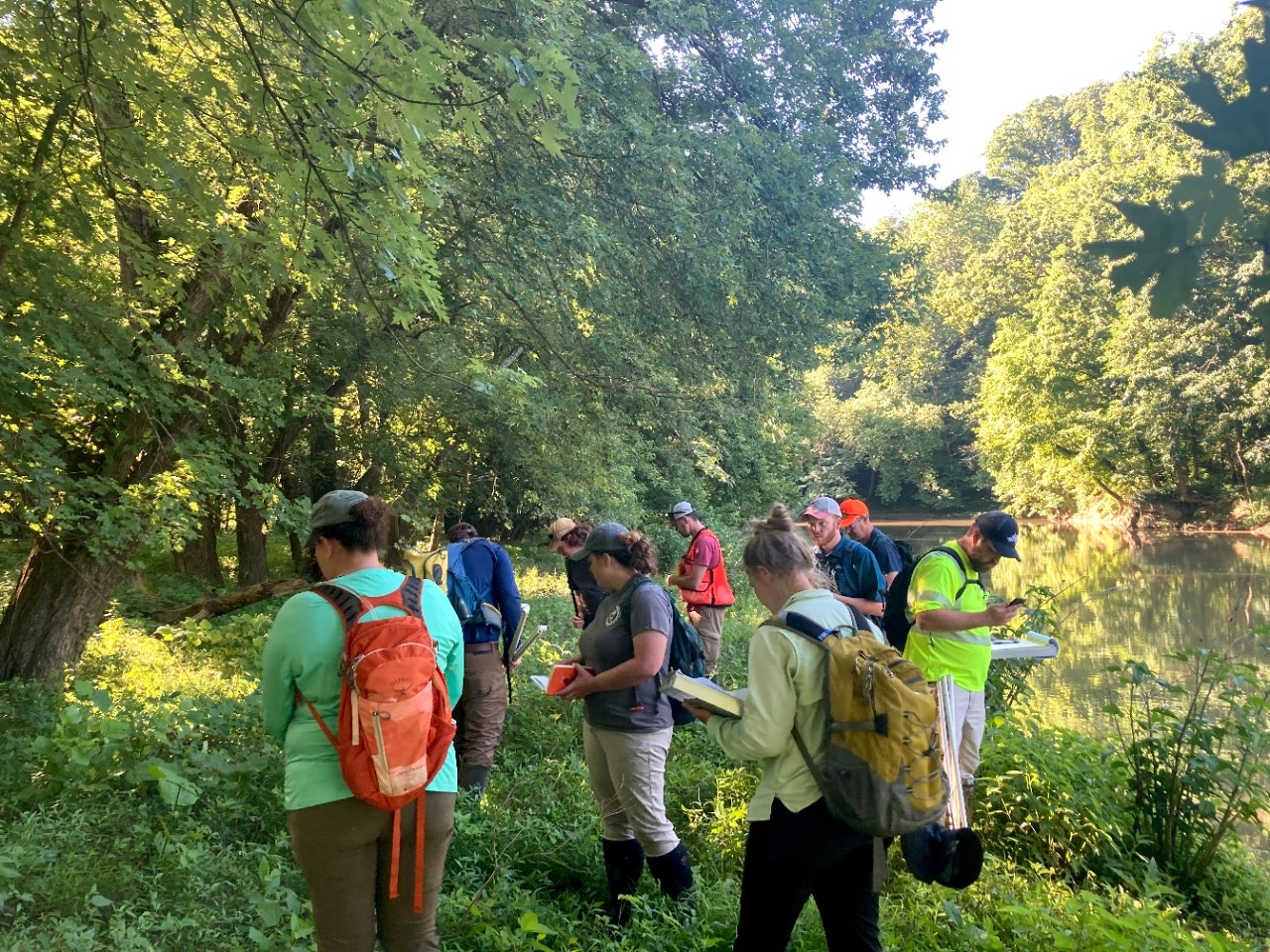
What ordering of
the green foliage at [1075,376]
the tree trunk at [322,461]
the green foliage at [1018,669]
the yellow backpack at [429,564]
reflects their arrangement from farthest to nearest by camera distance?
the green foliage at [1075,376]
the tree trunk at [322,461]
the green foliage at [1018,669]
the yellow backpack at [429,564]

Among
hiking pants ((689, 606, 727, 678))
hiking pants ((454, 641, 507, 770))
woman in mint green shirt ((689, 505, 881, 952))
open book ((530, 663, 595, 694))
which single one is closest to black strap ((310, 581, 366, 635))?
woman in mint green shirt ((689, 505, 881, 952))

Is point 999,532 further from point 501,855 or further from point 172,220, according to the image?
point 172,220

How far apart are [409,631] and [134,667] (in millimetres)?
7681

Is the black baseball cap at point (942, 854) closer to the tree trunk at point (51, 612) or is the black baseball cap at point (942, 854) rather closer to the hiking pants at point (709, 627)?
the hiking pants at point (709, 627)

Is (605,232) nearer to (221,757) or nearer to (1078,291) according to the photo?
(221,757)

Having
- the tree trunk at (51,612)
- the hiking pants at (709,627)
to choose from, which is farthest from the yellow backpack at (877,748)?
the tree trunk at (51,612)

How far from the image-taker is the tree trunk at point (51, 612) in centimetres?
748

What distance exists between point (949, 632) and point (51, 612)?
7268 mm

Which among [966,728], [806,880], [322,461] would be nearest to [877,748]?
[806,880]

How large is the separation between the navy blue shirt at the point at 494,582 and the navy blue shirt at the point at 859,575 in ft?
6.85

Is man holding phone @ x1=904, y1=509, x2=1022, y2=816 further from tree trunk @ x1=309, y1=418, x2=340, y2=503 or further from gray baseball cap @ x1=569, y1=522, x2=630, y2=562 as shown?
tree trunk @ x1=309, y1=418, x2=340, y2=503

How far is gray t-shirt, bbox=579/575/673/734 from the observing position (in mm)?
3410

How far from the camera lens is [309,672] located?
2352 mm

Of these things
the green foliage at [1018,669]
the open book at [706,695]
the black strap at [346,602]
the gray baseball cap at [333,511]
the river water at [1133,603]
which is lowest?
the river water at [1133,603]
